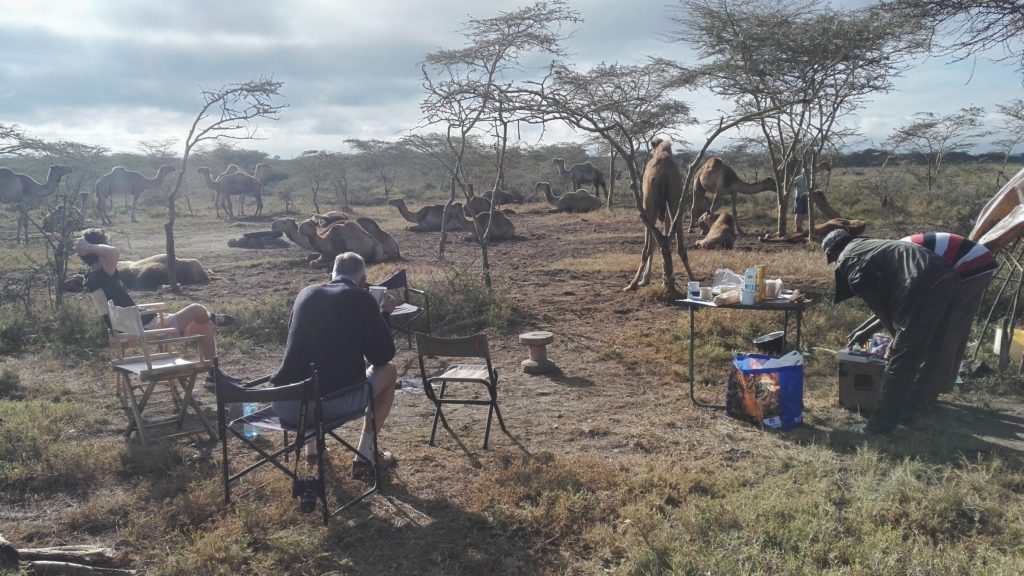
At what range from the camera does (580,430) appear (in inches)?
199

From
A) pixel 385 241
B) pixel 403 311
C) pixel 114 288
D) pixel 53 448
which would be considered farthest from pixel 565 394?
pixel 385 241

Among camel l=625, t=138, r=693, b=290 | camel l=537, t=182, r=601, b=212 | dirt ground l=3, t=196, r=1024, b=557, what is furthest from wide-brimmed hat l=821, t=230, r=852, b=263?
camel l=537, t=182, r=601, b=212

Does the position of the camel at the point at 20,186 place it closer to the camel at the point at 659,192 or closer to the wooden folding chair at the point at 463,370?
the camel at the point at 659,192

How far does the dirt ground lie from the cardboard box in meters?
0.13

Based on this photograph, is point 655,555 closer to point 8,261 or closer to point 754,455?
point 754,455

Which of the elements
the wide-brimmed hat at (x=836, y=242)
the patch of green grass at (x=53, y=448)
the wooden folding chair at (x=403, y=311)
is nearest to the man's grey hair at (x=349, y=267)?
the patch of green grass at (x=53, y=448)

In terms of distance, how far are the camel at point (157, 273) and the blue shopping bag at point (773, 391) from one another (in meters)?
9.73

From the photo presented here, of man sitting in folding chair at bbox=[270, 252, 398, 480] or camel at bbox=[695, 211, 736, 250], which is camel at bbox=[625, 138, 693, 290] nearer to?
camel at bbox=[695, 211, 736, 250]

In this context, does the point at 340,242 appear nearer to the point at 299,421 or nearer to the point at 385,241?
the point at 385,241

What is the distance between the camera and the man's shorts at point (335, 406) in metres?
3.94

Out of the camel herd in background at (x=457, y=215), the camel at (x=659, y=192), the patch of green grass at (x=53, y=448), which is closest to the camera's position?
the patch of green grass at (x=53, y=448)

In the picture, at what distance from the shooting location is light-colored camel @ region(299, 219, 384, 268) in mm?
13844

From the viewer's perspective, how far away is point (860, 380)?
202 inches

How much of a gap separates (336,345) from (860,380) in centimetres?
379
